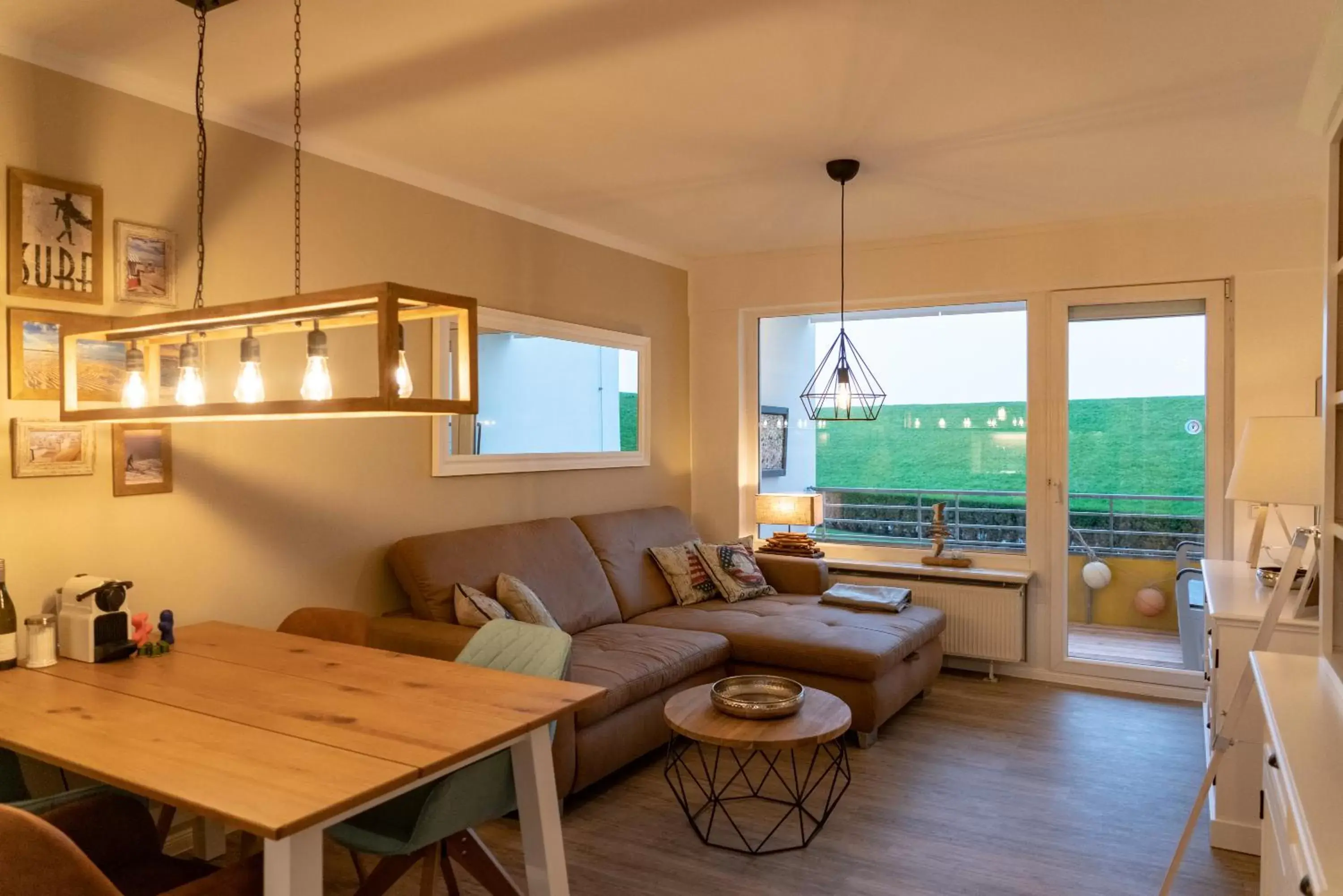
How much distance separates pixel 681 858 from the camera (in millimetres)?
2953

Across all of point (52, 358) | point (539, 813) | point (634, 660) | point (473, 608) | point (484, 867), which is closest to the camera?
point (539, 813)

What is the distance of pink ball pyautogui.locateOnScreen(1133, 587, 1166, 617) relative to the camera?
15.6 feet

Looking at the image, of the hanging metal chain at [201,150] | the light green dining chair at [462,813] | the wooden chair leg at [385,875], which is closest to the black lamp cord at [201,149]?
the hanging metal chain at [201,150]

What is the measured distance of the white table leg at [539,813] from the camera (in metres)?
2.02

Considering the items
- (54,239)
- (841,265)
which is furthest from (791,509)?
(54,239)

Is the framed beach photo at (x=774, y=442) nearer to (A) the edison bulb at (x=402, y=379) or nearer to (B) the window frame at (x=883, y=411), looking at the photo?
(B) the window frame at (x=883, y=411)

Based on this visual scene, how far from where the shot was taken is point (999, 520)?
521cm

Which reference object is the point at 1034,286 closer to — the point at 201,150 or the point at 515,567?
the point at 515,567

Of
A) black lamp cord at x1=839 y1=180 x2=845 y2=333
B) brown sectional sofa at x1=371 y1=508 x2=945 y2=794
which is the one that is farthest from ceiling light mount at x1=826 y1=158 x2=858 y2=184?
brown sectional sofa at x1=371 y1=508 x2=945 y2=794

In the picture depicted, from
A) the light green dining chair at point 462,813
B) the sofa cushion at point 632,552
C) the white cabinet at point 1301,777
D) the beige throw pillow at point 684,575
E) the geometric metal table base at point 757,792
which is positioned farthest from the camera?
the beige throw pillow at point 684,575

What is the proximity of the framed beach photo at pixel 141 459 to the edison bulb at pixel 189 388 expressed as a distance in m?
0.83

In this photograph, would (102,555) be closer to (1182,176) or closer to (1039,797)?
(1039,797)

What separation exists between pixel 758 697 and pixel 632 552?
5.61 ft

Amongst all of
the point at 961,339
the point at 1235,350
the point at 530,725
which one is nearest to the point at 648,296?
the point at 961,339
